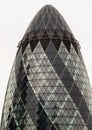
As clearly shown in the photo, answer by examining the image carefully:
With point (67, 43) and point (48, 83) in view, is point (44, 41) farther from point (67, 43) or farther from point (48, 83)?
point (48, 83)

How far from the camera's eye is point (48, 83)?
66938mm

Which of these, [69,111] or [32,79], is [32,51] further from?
[69,111]

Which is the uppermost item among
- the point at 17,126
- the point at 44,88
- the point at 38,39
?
the point at 38,39

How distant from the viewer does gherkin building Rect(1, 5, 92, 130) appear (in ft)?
215

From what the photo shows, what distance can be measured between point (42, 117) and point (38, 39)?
10.1 meters

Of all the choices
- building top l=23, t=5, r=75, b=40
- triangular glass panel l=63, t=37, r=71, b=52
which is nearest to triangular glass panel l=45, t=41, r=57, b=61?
triangular glass panel l=63, t=37, r=71, b=52

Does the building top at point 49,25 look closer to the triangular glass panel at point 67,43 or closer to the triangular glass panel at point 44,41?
the triangular glass panel at point 67,43

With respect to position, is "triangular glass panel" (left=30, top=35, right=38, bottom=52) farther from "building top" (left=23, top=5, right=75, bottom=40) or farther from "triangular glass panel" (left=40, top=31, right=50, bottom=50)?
"building top" (left=23, top=5, right=75, bottom=40)

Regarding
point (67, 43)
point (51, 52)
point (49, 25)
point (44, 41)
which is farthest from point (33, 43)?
point (67, 43)

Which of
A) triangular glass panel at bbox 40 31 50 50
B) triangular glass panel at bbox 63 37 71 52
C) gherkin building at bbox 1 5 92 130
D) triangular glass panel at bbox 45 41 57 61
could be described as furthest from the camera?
triangular glass panel at bbox 63 37 71 52

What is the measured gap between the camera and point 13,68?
2800 inches

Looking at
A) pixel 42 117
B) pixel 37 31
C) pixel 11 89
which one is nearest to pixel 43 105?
pixel 42 117

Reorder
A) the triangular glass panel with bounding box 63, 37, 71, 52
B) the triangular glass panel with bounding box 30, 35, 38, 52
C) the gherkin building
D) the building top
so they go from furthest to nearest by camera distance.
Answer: the building top, the triangular glass panel with bounding box 63, 37, 71, 52, the triangular glass panel with bounding box 30, 35, 38, 52, the gherkin building

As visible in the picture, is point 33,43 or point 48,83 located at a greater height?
point 33,43
